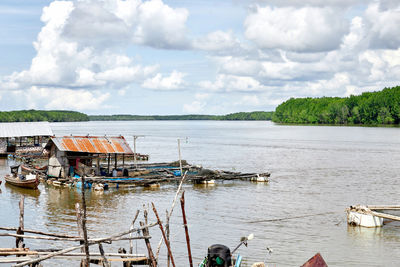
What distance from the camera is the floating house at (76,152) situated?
38969 mm

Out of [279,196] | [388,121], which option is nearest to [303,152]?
[279,196]

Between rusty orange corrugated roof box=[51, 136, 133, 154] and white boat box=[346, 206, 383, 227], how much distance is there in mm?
20640

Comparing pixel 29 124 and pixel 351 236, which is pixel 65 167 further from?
pixel 29 124

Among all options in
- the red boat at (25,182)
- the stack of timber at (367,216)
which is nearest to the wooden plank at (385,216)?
the stack of timber at (367,216)

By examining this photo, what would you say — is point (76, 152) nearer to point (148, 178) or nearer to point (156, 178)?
point (148, 178)

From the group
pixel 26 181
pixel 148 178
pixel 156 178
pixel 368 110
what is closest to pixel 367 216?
pixel 156 178

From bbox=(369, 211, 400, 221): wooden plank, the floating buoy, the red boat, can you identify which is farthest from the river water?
bbox=(369, 211, 400, 221): wooden plank

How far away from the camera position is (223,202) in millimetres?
33688

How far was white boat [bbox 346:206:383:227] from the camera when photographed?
25125 millimetres

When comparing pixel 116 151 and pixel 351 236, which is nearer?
pixel 351 236

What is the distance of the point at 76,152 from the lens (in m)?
39.8

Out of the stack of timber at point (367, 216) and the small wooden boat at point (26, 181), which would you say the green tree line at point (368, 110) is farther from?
the small wooden boat at point (26, 181)

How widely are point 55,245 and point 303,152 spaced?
60.7 m

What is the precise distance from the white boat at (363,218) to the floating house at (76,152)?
20640mm
